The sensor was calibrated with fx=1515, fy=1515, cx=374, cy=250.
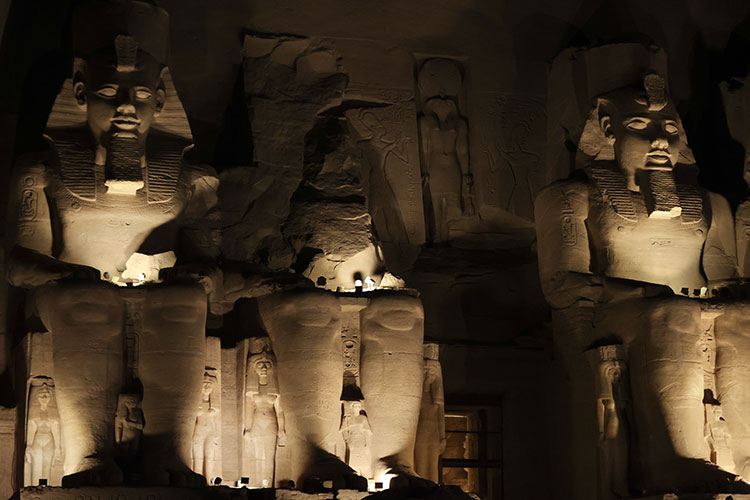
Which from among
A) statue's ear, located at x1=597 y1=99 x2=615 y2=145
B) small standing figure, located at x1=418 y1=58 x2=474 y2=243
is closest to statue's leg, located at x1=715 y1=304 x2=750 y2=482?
statue's ear, located at x1=597 y1=99 x2=615 y2=145

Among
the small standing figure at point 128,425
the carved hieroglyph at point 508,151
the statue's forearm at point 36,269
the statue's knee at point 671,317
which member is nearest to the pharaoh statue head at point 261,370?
the small standing figure at point 128,425

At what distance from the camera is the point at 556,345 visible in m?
11.2

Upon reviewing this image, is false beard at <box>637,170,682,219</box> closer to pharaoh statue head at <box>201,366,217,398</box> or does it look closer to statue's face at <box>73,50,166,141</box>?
pharaoh statue head at <box>201,366,217,398</box>

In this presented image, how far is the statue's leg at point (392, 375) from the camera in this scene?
10.1 metres

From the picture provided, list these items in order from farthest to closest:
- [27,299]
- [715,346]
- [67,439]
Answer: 1. [715,346]
2. [27,299]
3. [67,439]

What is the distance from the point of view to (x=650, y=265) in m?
11.1

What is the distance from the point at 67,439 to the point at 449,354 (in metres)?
3.64

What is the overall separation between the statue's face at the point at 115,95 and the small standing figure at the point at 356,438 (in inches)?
93.6

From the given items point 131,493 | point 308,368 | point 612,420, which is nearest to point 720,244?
point 612,420

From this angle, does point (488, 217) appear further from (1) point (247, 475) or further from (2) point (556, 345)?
(1) point (247, 475)

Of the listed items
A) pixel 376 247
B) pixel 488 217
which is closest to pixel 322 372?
pixel 376 247

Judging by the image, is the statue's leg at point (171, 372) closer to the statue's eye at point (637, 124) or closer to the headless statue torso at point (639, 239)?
the headless statue torso at point (639, 239)

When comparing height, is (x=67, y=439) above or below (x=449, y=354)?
below

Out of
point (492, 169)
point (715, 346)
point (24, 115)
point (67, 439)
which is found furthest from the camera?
point (492, 169)
